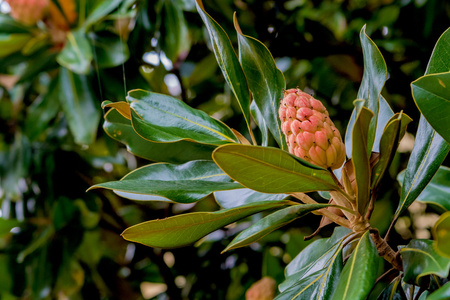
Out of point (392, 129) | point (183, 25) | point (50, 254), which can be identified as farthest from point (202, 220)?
point (50, 254)

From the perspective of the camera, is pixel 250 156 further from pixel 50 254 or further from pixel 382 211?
pixel 50 254

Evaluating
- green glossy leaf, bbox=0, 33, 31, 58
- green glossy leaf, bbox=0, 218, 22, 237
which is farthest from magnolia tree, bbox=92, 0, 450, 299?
green glossy leaf, bbox=0, 218, 22, 237

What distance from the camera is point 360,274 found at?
0.35m

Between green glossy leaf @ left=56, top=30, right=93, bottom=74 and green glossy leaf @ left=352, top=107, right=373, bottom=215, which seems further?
green glossy leaf @ left=56, top=30, right=93, bottom=74

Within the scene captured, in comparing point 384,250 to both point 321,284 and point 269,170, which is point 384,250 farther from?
point 269,170

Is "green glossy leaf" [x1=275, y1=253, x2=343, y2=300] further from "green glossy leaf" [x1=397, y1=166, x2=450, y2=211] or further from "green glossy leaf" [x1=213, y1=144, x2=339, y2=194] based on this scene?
"green glossy leaf" [x1=397, y1=166, x2=450, y2=211]

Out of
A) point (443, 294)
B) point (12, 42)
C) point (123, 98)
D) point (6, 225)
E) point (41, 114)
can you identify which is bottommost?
point (6, 225)

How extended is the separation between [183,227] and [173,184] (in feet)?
0.16

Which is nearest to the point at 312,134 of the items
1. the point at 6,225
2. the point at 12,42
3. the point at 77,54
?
the point at 77,54

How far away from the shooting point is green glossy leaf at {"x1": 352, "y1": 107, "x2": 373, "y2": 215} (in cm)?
36

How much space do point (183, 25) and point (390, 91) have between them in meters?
0.59

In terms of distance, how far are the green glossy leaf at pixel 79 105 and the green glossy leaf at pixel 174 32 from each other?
0.25m

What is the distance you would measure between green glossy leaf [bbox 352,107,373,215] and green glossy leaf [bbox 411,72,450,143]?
52 millimetres

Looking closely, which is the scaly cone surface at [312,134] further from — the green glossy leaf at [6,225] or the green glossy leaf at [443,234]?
the green glossy leaf at [6,225]
